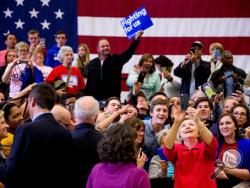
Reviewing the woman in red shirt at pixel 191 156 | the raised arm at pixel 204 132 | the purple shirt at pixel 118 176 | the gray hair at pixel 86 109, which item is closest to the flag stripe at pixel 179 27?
the woman in red shirt at pixel 191 156

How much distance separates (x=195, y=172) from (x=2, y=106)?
6.29 feet

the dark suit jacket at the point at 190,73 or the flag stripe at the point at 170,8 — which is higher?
the flag stripe at the point at 170,8

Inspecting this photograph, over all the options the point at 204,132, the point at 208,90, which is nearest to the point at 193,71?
the point at 208,90

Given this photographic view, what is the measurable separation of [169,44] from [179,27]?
0.35 metres

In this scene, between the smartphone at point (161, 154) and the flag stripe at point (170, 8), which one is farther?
the flag stripe at point (170, 8)

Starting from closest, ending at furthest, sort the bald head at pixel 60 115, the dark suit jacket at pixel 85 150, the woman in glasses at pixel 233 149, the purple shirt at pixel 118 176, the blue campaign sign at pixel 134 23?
1. the purple shirt at pixel 118 176
2. the dark suit jacket at pixel 85 150
3. the bald head at pixel 60 115
4. the woman in glasses at pixel 233 149
5. the blue campaign sign at pixel 134 23

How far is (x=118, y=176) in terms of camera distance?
5223 millimetres

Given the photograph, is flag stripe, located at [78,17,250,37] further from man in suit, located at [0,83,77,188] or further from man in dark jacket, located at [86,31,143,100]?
man in suit, located at [0,83,77,188]

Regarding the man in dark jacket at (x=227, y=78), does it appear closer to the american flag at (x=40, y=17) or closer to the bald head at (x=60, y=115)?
the american flag at (x=40, y=17)

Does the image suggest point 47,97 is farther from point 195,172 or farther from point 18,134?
point 195,172

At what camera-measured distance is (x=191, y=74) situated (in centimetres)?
1141

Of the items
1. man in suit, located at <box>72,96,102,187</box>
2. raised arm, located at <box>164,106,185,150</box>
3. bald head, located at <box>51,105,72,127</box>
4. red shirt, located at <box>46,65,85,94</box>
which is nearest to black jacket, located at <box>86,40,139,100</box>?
red shirt, located at <box>46,65,85,94</box>

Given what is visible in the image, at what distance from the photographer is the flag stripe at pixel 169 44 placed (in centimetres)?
1404

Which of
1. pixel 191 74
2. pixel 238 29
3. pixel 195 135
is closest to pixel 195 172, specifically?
pixel 195 135
